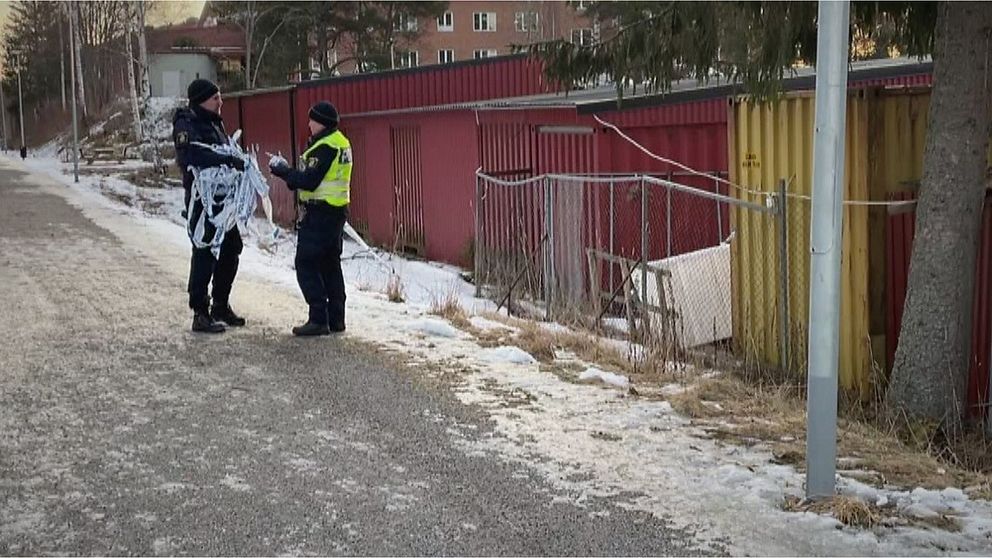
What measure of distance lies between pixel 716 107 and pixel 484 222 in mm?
4050

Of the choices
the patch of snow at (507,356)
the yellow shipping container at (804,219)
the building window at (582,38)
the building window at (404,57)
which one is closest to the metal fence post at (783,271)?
the yellow shipping container at (804,219)

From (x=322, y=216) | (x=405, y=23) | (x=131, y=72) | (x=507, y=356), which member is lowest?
(x=507, y=356)

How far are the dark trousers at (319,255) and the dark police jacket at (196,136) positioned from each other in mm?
765

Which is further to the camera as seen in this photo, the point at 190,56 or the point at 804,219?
the point at 190,56

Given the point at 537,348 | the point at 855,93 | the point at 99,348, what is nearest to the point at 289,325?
the point at 99,348

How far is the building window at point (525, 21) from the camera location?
6462 cm

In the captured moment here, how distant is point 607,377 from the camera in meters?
6.68

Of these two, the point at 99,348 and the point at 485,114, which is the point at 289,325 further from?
the point at 485,114

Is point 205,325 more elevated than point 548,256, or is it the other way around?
point 548,256

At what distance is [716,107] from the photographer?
468 inches

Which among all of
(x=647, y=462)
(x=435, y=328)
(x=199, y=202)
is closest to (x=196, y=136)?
(x=199, y=202)

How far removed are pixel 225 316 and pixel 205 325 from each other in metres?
0.31

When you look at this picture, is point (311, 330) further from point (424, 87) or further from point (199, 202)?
point (424, 87)

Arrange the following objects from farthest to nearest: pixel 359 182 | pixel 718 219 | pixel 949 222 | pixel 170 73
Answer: pixel 170 73
pixel 359 182
pixel 718 219
pixel 949 222
